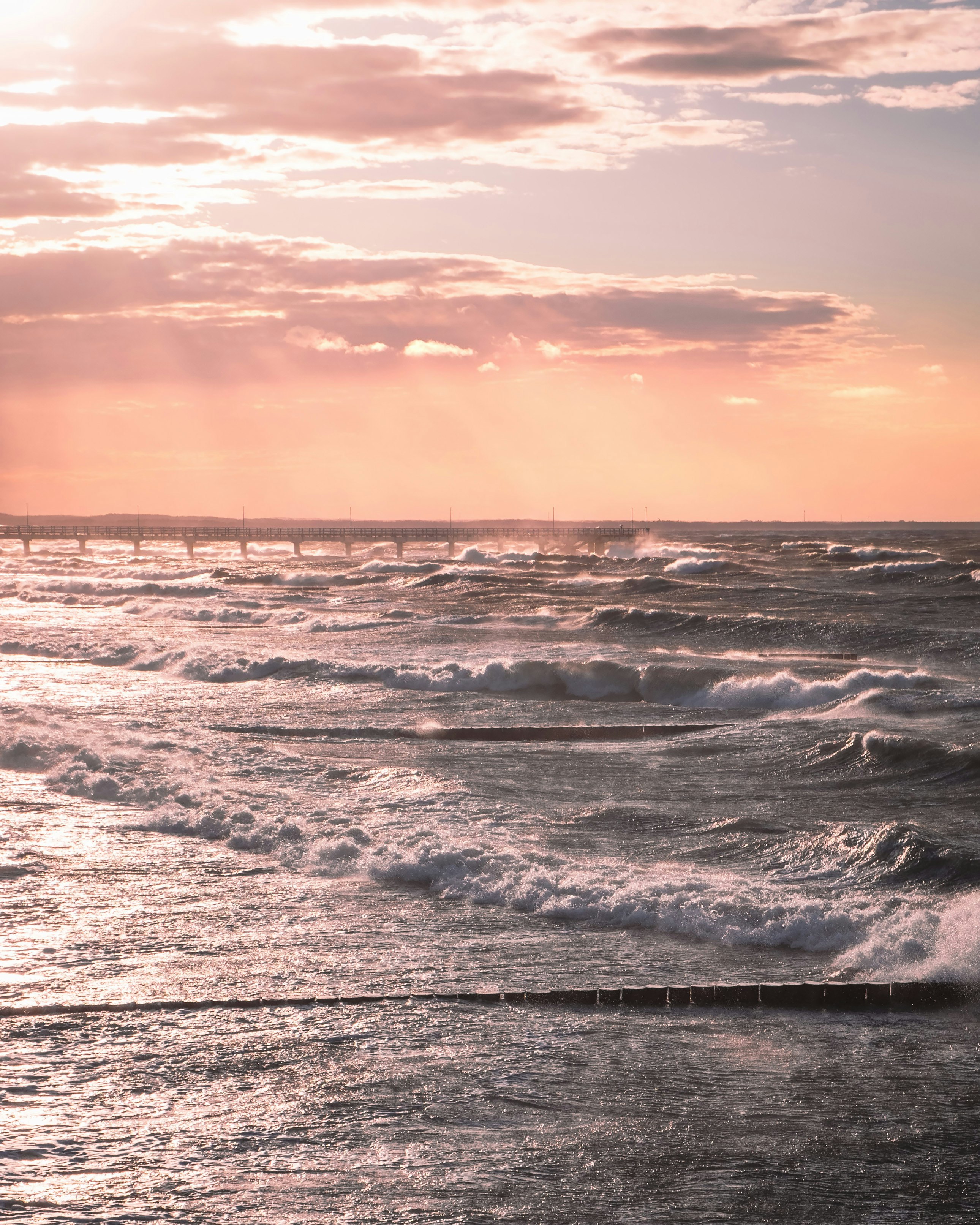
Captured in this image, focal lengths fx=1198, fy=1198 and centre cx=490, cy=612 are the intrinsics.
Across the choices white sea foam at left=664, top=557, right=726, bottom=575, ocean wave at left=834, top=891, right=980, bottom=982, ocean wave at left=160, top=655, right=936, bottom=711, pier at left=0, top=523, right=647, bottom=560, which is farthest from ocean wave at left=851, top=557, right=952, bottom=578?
ocean wave at left=834, top=891, right=980, bottom=982

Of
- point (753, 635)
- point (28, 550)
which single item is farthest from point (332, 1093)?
point (28, 550)

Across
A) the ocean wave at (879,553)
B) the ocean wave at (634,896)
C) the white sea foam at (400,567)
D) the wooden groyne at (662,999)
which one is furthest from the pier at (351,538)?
the wooden groyne at (662,999)

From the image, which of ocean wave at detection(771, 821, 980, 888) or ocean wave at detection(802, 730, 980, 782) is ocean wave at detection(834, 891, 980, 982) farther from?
ocean wave at detection(802, 730, 980, 782)

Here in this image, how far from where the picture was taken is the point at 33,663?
30922 mm

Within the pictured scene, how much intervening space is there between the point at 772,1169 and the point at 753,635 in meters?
34.6

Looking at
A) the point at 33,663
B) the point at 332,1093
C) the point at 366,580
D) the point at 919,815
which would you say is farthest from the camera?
the point at 366,580

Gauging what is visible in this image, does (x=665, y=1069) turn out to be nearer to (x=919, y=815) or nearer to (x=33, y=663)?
(x=919, y=815)

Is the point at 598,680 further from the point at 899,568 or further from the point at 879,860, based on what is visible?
the point at 899,568

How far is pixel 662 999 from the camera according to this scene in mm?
7980

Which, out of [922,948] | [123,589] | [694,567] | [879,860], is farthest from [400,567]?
[922,948]

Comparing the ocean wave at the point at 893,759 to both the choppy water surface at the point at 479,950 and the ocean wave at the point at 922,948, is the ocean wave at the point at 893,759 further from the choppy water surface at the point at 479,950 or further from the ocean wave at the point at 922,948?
the ocean wave at the point at 922,948

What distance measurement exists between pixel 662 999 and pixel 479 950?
1518mm

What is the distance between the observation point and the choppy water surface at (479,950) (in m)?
5.71

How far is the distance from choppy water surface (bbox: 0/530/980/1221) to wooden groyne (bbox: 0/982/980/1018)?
142mm
